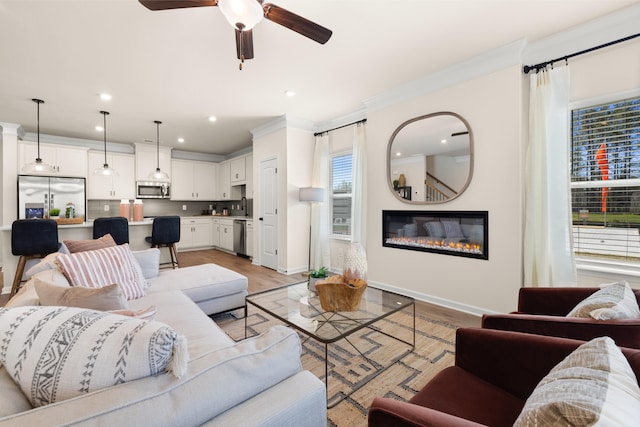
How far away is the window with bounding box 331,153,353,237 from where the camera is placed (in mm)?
4535

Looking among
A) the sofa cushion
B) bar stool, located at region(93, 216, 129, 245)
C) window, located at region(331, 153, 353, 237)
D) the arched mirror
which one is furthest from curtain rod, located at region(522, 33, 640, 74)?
bar stool, located at region(93, 216, 129, 245)

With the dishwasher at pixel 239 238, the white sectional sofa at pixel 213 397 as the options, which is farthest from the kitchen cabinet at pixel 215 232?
the white sectional sofa at pixel 213 397

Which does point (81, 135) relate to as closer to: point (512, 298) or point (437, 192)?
point (437, 192)

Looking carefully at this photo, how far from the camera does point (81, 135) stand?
5.50 m

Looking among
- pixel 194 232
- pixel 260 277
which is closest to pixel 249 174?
pixel 194 232

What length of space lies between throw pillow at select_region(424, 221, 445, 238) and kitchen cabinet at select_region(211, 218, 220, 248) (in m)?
5.44

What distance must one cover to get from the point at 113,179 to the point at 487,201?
705 cm

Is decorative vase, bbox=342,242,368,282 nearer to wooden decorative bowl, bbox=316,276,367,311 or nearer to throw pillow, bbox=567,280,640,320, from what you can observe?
wooden decorative bowl, bbox=316,276,367,311

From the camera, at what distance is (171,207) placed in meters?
7.19

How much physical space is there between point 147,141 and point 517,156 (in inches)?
264

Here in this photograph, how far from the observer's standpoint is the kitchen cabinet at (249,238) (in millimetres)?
5758

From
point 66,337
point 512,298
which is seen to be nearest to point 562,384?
point 66,337

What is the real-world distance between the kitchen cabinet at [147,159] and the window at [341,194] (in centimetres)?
419

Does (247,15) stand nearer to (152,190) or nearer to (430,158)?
(430,158)
